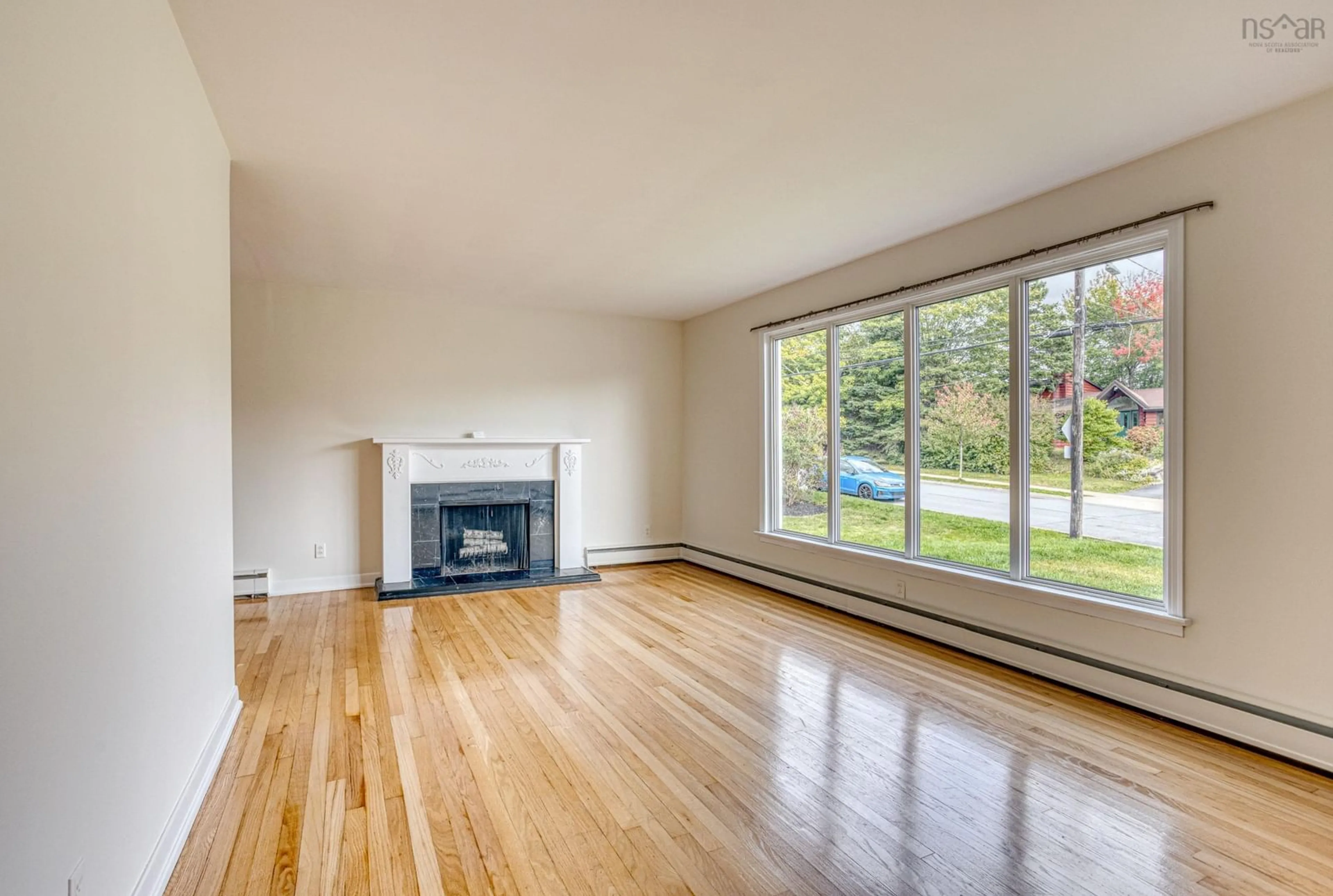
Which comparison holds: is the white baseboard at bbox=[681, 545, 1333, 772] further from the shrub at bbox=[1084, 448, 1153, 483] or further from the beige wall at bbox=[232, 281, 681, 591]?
the beige wall at bbox=[232, 281, 681, 591]

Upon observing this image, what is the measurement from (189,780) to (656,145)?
9.93 feet

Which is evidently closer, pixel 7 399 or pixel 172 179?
pixel 7 399

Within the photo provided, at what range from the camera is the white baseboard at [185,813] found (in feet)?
5.70

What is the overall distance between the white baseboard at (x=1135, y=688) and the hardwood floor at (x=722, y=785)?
75mm

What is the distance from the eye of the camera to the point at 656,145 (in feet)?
9.37

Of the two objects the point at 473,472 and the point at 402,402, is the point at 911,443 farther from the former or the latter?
the point at 402,402

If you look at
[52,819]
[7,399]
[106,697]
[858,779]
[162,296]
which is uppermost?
[162,296]

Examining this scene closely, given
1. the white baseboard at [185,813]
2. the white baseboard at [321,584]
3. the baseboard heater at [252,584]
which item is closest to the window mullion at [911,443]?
the white baseboard at [185,813]

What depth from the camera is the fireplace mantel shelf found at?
561 centimetres

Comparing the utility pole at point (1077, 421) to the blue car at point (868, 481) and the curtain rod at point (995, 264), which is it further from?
the blue car at point (868, 481)

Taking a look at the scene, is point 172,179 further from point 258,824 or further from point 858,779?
point 858,779

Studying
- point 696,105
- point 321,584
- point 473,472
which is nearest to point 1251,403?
point 696,105

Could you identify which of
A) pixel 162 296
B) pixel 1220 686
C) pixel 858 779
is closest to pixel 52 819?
pixel 162 296

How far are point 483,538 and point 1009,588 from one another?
4444 mm
